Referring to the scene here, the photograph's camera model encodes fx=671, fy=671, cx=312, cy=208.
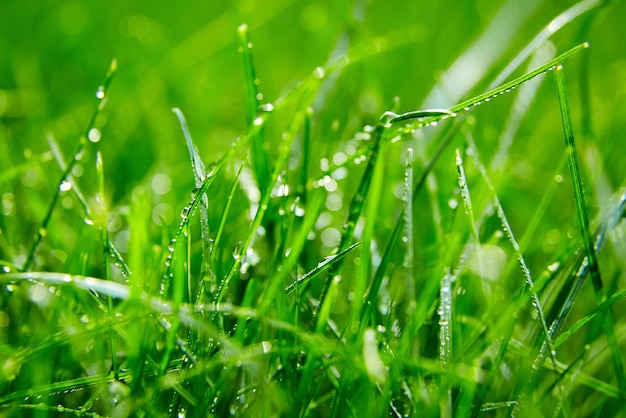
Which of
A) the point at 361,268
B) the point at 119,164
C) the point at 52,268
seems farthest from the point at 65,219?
the point at 361,268

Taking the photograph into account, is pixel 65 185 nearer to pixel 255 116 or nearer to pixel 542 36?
pixel 255 116

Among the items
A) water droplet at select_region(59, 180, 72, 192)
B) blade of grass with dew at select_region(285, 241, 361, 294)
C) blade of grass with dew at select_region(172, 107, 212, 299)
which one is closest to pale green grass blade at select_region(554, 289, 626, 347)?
blade of grass with dew at select_region(285, 241, 361, 294)

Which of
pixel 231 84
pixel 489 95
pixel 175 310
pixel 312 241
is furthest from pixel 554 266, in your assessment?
pixel 231 84

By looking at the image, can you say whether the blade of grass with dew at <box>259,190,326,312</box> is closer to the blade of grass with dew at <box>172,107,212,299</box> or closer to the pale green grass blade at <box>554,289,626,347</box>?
the blade of grass with dew at <box>172,107,212,299</box>

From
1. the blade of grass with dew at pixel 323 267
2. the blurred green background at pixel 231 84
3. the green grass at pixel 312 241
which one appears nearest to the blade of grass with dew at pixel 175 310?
the green grass at pixel 312 241

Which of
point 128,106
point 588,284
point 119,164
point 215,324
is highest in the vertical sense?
point 128,106

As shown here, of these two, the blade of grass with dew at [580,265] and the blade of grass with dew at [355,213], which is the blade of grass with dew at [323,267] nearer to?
the blade of grass with dew at [355,213]

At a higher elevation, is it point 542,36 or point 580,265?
point 542,36

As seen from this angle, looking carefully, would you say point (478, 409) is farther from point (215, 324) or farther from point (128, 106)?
point (128, 106)
